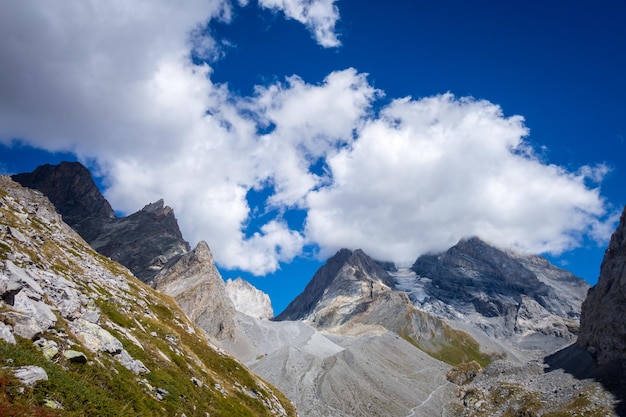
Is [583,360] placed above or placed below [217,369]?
above

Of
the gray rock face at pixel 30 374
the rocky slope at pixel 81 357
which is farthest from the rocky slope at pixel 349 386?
the gray rock face at pixel 30 374

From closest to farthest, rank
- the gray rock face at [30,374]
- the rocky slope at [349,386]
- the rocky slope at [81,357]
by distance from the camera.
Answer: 1. the gray rock face at [30,374]
2. the rocky slope at [81,357]
3. the rocky slope at [349,386]

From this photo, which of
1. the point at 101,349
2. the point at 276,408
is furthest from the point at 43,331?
the point at 276,408

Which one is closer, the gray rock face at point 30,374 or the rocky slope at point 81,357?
the gray rock face at point 30,374

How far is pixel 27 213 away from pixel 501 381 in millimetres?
175018

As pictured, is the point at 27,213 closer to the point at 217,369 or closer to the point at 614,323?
the point at 217,369

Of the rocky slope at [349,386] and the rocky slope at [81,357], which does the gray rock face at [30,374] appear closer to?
the rocky slope at [81,357]

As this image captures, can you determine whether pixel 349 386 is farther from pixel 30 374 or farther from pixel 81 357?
pixel 30 374

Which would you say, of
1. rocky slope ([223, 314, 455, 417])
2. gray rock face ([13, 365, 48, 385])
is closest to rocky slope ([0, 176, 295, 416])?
gray rock face ([13, 365, 48, 385])

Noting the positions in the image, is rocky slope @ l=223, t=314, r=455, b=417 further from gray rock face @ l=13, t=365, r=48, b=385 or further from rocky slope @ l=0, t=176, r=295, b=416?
gray rock face @ l=13, t=365, r=48, b=385

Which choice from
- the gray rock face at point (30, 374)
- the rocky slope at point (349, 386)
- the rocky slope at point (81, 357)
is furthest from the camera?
the rocky slope at point (349, 386)

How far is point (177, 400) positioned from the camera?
93.8 ft

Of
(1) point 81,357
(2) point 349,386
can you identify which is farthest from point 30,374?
(2) point 349,386

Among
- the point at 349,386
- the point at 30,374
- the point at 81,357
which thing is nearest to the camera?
the point at 30,374
